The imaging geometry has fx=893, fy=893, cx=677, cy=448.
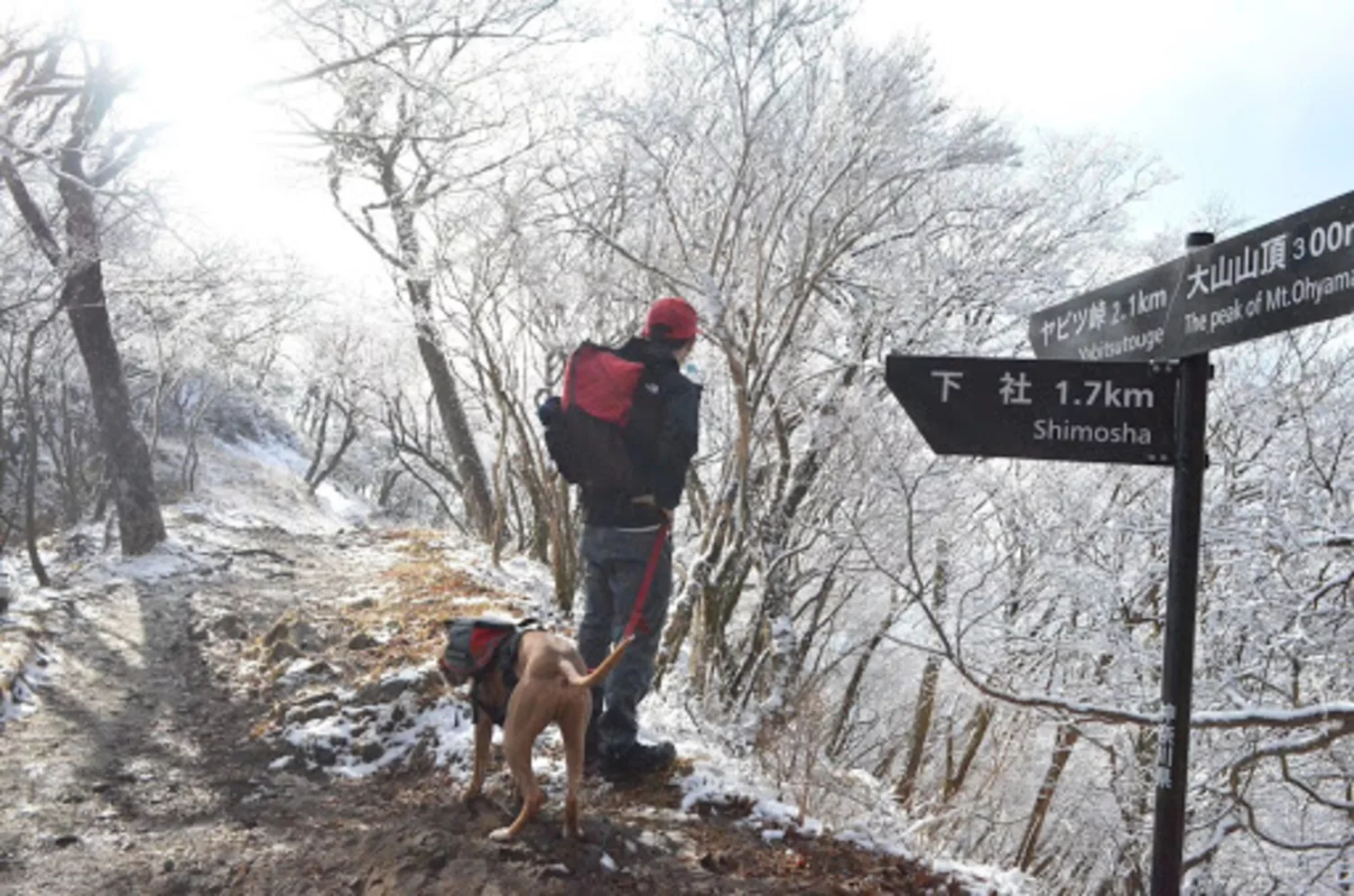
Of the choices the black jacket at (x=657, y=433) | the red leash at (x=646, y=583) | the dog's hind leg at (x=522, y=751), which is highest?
the black jacket at (x=657, y=433)

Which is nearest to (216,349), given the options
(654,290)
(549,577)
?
(549,577)

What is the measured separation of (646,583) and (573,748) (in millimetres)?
818

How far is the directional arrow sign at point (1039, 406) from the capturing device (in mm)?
2254

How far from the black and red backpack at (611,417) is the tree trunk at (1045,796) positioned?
7424mm

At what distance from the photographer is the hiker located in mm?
3797

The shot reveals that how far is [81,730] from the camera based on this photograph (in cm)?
530

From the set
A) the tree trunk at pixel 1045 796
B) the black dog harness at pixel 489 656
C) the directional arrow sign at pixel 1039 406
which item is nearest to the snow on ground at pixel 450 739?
the black dog harness at pixel 489 656

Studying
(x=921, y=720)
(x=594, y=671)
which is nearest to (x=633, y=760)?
(x=594, y=671)

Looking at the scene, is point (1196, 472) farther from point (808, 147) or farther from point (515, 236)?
point (515, 236)

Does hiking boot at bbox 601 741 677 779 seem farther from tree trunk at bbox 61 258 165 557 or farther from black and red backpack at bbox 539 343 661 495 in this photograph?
tree trunk at bbox 61 258 165 557

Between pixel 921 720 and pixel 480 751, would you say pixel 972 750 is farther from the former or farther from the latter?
pixel 480 751

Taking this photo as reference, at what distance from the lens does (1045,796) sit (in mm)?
10336

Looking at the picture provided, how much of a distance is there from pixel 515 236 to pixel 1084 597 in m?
5.48

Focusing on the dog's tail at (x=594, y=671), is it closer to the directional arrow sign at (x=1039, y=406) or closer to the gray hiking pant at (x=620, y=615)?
the gray hiking pant at (x=620, y=615)
